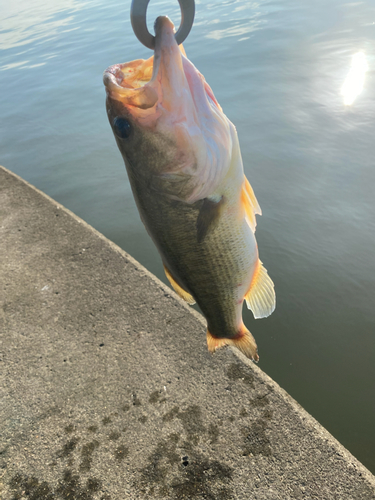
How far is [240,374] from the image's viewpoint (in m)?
2.95

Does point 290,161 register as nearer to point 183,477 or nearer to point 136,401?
point 136,401

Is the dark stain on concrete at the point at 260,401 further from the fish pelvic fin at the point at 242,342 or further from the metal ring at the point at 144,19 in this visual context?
the metal ring at the point at 144,19

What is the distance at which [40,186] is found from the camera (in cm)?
712

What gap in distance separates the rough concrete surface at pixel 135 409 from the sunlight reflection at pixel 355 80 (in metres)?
6.22

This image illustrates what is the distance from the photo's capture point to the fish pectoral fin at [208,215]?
1.62 m

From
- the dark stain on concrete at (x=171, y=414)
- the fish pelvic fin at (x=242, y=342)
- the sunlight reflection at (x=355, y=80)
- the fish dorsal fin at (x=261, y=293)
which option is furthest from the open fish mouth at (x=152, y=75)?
the sunlight reflection at (x=355, y=80)

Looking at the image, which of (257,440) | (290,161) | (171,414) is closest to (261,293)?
(257,440)

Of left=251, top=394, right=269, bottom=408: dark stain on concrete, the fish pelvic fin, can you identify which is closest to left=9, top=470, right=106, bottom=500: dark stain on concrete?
left=251, top=394, right=269, bottom=408: dark stain on concrete

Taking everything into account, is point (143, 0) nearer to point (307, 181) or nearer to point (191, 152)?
point (191, 152)

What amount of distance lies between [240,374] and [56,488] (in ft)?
5.02

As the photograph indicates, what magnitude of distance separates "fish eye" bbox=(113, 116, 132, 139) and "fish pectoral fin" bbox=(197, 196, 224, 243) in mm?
435

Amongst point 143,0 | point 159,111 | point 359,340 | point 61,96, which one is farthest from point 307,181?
point 61,96

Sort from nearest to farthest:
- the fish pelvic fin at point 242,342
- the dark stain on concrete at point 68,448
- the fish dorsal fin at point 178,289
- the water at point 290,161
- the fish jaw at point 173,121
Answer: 1. the fish jaw at point 173,121
2. the fish dorsal fin at point 178,289
3. the fish pelvic fin at point 242,342
4. the dark stain on concrete at point 68,448
5. the water at point 290,161

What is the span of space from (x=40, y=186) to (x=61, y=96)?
5.27 meters
